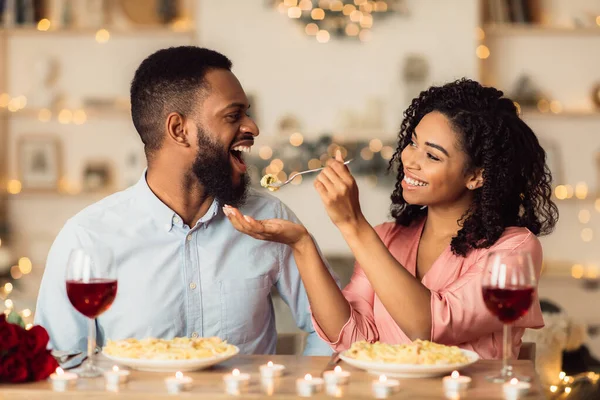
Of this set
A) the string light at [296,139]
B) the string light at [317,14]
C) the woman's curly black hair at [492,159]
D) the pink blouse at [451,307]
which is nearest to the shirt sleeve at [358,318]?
the pink blouse at [451,307]

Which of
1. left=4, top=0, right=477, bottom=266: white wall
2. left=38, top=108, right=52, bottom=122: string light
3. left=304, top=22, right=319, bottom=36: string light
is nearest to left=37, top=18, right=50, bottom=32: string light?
left=38, top=108, right=52, bottom=122: string light

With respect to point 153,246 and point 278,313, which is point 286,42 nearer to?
point 278,313

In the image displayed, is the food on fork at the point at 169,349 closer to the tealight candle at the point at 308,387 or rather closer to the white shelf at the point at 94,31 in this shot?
the tealight candle at the point at 308,387

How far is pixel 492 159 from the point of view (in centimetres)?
215

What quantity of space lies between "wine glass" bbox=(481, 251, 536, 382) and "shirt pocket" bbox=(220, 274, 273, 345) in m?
0.84

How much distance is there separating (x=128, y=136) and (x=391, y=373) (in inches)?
154

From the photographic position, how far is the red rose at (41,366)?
147 centimetres

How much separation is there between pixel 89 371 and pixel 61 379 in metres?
0.08

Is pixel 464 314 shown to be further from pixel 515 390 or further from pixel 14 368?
pixel 14 368

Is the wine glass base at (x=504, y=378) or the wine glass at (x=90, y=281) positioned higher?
the wine glass at (x=90, y=281)

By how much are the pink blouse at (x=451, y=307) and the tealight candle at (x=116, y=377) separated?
25.3 inches

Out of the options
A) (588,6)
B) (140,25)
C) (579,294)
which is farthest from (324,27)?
(579,294)

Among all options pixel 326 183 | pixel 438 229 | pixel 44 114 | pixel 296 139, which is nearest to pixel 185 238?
pixel 326 183

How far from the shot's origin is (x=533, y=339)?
3104 mm
